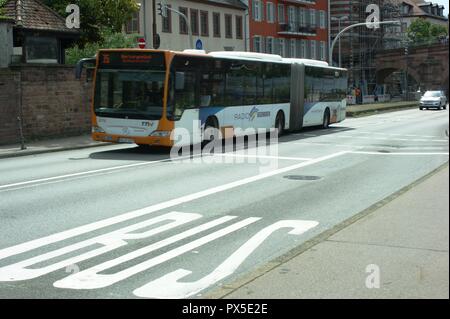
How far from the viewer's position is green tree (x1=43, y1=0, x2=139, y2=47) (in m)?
33.4

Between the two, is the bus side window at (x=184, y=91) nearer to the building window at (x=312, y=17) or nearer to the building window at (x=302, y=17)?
the building window at (x=302, y=17)

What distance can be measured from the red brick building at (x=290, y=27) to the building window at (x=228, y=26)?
379cm

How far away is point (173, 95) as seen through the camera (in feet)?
63.8

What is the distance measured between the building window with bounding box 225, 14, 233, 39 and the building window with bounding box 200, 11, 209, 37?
12.0 ft

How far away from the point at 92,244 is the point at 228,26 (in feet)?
196

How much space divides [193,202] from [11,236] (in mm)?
3541

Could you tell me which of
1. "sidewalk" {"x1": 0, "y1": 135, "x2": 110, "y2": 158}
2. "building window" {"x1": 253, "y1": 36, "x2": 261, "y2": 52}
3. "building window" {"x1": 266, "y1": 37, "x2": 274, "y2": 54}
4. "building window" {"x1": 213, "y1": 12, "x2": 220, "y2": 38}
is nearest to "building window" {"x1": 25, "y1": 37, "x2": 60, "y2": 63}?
"sidewalk" {"x1": 0, "y1": 135, "x2": 110, "y2": 158}

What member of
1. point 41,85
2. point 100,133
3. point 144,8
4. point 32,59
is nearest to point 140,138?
point 100,133

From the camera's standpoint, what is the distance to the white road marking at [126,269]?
641 cm

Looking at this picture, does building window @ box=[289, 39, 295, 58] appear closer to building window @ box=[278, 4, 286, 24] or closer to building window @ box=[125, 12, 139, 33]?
building window @ box=[278, 4, 286, 24]

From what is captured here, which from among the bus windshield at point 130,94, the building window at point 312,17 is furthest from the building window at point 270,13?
the bus windshield at point 130,94

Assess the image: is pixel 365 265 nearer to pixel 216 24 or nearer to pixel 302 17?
pixel 216 24

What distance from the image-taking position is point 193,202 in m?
11.4
